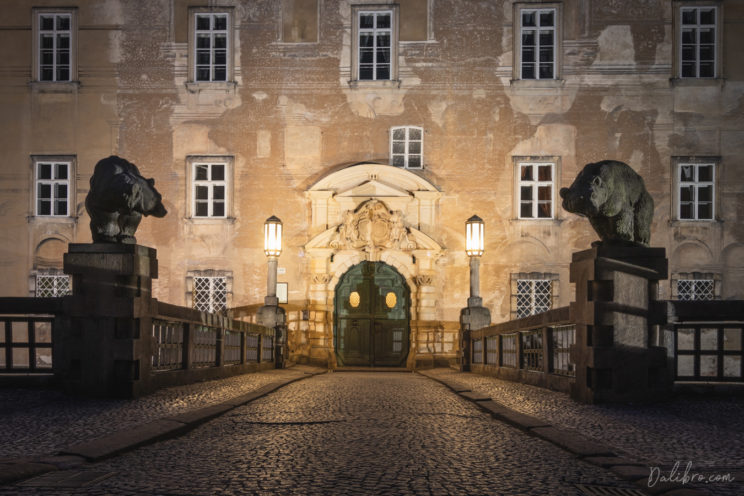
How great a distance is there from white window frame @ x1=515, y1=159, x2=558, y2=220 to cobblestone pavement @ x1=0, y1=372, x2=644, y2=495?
14638 mm

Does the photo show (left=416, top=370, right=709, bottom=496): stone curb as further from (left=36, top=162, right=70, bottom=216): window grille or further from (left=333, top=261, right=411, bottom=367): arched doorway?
(left=36, top=162, right=70, bottom=216): window grille

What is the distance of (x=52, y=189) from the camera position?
853 inches

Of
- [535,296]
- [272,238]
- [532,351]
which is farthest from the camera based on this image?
[535,296]

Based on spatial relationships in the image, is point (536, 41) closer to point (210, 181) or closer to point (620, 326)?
point (210, 181)

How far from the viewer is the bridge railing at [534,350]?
9.44 m

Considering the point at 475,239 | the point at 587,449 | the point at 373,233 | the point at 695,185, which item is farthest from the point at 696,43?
the point at 587,449

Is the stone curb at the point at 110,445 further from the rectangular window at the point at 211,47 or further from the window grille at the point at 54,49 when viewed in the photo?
the window grille at the point at 54,49

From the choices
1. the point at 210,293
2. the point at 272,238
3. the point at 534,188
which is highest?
the point at 534,188

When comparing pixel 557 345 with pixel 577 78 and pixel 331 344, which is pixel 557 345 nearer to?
pixel 331 344

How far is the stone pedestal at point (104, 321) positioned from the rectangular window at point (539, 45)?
52.1ft

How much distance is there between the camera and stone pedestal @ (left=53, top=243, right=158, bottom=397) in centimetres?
804

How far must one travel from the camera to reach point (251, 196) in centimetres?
2156

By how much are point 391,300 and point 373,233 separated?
1.92m

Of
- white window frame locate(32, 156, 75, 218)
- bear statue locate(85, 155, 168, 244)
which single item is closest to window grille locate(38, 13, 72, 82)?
white window frame locate(32, 156, 75, 218)
